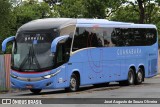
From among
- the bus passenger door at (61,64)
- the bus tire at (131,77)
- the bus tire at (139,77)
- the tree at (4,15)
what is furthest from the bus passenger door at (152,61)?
the tree at (4,15)

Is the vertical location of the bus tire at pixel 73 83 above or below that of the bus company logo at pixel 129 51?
below

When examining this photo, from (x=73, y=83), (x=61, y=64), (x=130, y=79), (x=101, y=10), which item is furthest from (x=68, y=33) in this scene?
(x=101, y=10)

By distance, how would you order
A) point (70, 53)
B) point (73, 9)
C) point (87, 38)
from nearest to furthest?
point (70, 53) → point (87, 38) → point (73, 9)

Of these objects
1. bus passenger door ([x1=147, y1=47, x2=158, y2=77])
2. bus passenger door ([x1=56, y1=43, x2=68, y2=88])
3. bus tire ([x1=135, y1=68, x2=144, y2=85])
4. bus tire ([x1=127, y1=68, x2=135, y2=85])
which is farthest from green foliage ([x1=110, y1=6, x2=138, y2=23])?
bus passenger door ([x1=56, y1=43, x2=68, y2=88])

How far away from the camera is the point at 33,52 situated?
2217 cm

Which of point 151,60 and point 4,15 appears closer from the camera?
point 151,60

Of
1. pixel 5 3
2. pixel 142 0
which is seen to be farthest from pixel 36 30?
pixel 5 3

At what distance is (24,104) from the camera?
15.8 metres

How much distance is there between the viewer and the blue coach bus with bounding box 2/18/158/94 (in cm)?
2198

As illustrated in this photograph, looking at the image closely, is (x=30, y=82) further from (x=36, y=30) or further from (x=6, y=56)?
(x=6, y=56)

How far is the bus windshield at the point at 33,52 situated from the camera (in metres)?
22.0

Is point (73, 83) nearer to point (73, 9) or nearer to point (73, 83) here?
point (73, 83)

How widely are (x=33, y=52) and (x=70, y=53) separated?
1718 mm

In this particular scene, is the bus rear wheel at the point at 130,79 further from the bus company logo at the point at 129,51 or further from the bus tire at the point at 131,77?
the bus company logo at the point at 129,51
